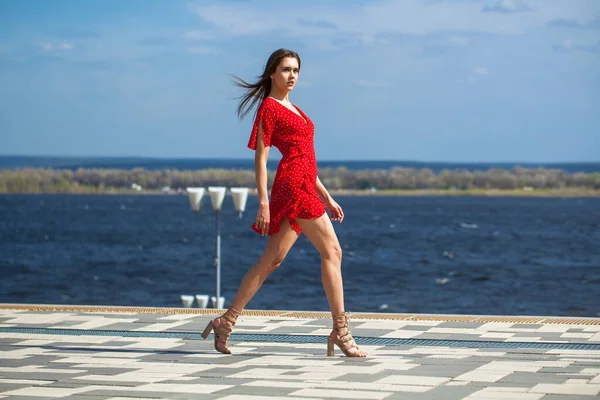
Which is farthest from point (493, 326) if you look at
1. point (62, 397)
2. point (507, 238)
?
point (507, 238)

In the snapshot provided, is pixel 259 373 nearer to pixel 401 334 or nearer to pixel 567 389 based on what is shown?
pixel 567 389

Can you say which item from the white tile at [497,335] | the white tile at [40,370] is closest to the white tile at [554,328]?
the white tile at [497,335]

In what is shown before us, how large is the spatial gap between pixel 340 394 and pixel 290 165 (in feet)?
5.23

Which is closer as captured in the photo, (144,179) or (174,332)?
(174,332)

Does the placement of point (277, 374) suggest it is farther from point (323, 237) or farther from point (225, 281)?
point (225, 281)

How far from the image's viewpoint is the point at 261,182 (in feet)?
19.8

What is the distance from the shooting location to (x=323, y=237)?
609 centimetres

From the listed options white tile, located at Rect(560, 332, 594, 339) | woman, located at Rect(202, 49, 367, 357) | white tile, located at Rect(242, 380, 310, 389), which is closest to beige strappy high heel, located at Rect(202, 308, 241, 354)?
woman, located at Rect(202, 49, 367, 357)

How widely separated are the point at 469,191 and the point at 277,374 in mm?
162845

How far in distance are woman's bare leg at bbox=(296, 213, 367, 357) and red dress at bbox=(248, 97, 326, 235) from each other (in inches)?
1.9

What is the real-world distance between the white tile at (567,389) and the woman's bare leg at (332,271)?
1244mm

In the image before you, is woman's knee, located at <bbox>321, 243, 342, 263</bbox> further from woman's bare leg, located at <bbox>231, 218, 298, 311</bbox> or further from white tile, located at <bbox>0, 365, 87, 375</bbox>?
white tile, located at <bbox>0, 365, 87, 375</bbox>

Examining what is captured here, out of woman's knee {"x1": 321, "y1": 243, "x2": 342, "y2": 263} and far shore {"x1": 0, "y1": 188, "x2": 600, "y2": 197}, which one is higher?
woman's knee {"x1": 321, "y1": 243, "x2": 342, "y2": 263}

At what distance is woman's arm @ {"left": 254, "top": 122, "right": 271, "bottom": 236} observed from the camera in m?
5.93
